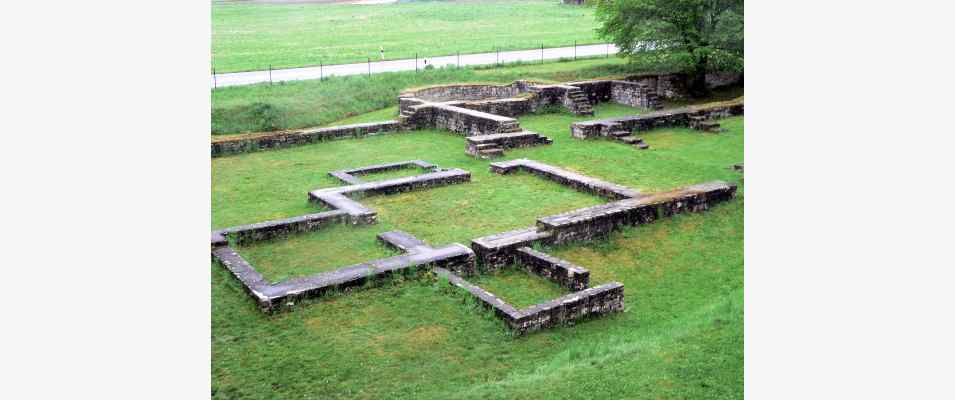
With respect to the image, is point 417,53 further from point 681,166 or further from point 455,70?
point 681,166

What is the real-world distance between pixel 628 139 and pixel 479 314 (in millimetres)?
9937

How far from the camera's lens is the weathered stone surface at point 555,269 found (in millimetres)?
9312

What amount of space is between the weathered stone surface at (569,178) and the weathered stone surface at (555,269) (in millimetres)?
3151

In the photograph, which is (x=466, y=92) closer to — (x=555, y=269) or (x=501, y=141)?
(x=501, y=141)

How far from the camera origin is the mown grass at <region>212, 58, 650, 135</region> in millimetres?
19406

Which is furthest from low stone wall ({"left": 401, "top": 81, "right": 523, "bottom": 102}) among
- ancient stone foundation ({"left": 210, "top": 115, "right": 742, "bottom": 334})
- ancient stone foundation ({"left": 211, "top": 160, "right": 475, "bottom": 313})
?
ancient stone foundation ({"left": 211, "top": 160, "right": 475, "bottom": 313})

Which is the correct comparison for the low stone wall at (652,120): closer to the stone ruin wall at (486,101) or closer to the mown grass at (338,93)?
the stone ruin wall at (486,101)

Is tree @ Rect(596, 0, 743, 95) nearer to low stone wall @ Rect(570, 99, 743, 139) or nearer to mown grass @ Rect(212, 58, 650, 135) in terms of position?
mown grass @ Rect(212, 58, 650, 135)

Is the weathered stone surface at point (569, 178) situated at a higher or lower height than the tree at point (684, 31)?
lower

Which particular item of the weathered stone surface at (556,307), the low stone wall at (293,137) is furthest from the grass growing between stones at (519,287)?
the low stone wall at (293,137)

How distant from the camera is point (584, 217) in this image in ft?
36.1

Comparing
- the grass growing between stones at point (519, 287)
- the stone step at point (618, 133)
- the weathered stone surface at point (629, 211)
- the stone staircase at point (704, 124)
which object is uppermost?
the stone staircase at point (704, 124)

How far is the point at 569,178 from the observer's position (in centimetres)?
1379

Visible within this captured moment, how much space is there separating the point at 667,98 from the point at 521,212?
44.0 feet
